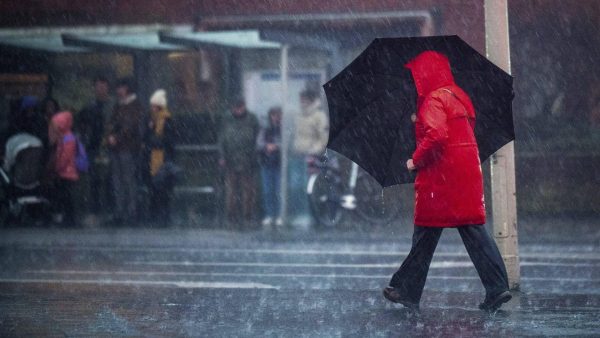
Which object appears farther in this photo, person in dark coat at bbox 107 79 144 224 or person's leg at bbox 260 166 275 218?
person's leg at bbox 260 166 275 218

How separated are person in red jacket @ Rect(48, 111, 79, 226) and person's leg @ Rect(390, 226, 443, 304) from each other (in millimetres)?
10628

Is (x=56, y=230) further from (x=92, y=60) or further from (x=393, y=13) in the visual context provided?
(x=393, y=13)

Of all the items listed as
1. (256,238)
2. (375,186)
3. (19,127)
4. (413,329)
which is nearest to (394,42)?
(413,329)

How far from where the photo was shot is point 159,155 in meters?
18.5

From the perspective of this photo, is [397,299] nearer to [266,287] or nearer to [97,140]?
[266,287]

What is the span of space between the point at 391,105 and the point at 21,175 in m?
10.7

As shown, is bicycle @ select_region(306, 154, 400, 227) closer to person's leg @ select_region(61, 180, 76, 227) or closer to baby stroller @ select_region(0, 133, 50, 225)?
person's leg @ select_region(61, 180, 76, 227)

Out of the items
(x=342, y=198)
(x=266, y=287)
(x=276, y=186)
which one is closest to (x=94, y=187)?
(x=276, y=186)

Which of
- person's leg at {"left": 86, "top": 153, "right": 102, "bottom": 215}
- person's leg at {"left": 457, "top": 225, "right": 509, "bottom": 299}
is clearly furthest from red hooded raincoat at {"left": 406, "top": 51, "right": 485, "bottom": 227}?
person's leg at {"left": 86, "top": 153, "right": 102, "bottom": 215}

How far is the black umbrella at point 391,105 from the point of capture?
862 cm

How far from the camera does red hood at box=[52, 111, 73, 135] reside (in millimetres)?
18219

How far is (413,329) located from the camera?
7.90 meters

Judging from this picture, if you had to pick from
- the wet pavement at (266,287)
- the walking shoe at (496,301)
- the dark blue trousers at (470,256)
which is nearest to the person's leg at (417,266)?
the dark blue trousers at (470,256)

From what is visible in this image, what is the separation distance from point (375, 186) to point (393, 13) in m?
3.68
